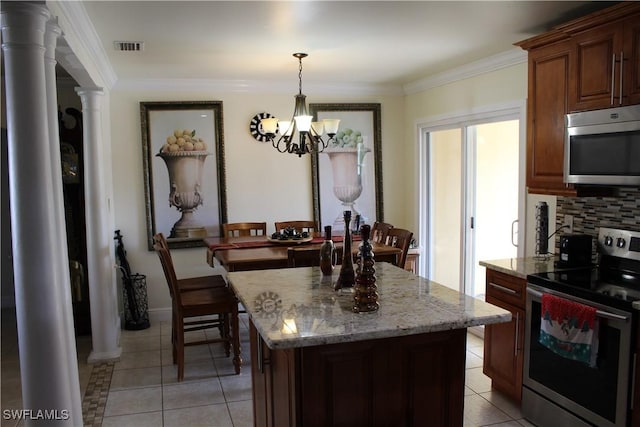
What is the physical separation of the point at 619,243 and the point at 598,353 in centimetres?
85

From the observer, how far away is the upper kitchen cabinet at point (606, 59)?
8.95 ft

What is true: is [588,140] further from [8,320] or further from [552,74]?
[8,320]

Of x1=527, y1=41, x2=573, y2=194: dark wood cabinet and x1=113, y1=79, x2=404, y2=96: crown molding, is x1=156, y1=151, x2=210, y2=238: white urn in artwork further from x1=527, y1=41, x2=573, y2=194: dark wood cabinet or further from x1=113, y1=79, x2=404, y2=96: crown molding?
x1=527, y1=41, x2=573, y2=194: dark wood cabinet

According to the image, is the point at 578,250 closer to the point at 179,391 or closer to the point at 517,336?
the point at 517,336

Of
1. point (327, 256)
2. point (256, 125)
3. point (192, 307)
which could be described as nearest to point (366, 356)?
point (327, 256)

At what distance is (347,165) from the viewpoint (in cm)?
577

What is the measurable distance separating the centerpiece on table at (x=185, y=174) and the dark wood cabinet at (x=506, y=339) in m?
3.08

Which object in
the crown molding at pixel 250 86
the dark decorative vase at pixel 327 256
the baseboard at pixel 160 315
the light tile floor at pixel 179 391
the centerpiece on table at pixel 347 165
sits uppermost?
the crown molding at pixel 250 86

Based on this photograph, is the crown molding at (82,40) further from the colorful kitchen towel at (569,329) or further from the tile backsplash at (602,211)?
the tile backsplash at (602,211)

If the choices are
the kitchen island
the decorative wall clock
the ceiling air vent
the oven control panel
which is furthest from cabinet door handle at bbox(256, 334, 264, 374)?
the decorative wall clock

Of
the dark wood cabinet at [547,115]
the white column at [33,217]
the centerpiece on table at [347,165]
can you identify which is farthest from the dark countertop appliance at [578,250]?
the white column at [33,217]

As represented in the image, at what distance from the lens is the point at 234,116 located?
5395 millimetres

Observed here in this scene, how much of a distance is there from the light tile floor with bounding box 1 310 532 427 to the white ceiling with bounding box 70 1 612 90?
2.45 metres

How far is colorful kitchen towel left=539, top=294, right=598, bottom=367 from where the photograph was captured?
264 cm
